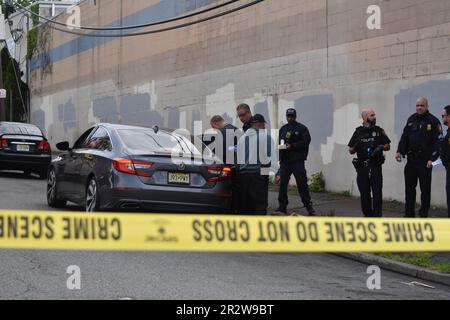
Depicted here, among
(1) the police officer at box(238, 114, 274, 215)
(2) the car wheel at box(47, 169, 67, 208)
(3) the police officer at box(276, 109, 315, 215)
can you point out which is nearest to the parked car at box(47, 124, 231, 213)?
(1) the police officer at box(238, 114, 274, 215)

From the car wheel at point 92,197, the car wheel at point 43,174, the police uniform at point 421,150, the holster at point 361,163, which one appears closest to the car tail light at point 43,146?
the car wheel at point 43,174

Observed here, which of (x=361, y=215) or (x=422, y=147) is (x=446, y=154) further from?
(x=361, y=215)

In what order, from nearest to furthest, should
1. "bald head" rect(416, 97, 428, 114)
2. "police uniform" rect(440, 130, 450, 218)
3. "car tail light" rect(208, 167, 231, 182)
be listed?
"car tail light" rect(208, 167, 231, 182)
"police uniform" rect(440, 130, 450, 218)
"bald head" rect(416, 97, 428, 114)

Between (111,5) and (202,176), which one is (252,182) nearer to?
(202,176)

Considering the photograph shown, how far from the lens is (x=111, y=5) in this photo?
28.8 metres

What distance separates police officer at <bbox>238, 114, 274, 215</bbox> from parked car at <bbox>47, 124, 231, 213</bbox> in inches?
14.3

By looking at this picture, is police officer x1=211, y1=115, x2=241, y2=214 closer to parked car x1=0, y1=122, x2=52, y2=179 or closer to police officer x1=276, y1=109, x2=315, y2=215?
police officer x1=276, y1=109, x2=315, y2=215

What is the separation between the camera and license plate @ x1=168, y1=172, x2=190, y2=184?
395 inches

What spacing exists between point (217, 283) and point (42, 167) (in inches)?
507

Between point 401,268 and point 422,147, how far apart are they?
3.01 meters

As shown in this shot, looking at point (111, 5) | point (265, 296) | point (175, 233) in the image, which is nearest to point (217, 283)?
point (265, 296)

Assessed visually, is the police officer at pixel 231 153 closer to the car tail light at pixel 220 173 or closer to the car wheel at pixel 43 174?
the car tail light at pixel 220 173

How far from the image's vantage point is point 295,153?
1205 centimetres

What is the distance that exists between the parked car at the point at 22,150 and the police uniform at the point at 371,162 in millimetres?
10053
